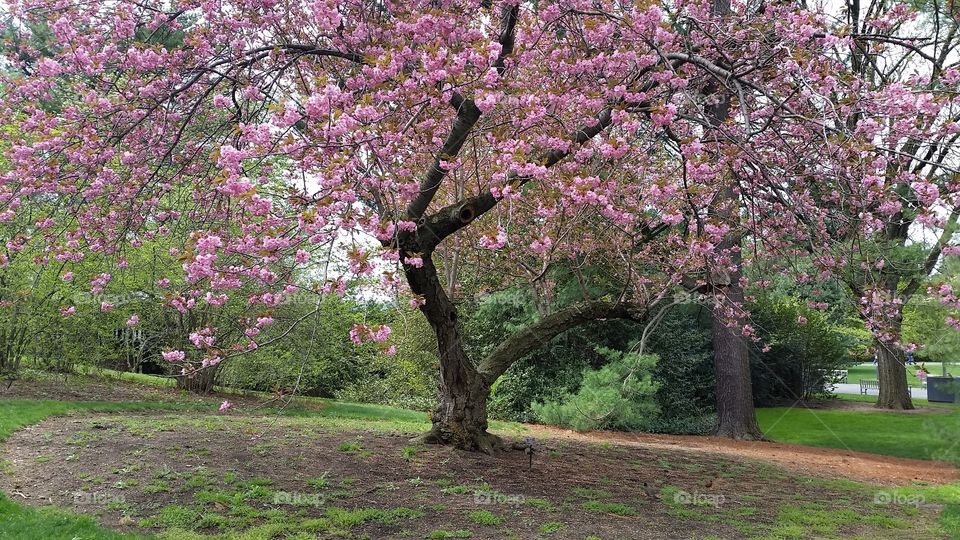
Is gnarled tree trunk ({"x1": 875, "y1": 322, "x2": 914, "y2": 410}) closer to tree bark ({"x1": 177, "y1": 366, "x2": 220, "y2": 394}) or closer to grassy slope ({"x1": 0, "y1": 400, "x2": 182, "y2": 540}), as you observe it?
tree bark ({"x1": 177, "y1": 366, "x2": 220, "y2": 394})

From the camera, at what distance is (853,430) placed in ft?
38.1

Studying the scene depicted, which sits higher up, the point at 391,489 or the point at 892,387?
the point at 892,387

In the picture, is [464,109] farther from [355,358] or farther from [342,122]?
[355,358]

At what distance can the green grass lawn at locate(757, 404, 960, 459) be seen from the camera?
34.1 feet

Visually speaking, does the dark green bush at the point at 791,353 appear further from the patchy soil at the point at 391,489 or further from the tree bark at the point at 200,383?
the tree bark at the point at 200,383

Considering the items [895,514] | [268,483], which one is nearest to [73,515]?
[268,483]

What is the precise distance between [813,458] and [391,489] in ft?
22.9

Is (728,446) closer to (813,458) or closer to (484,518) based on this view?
(813,458)

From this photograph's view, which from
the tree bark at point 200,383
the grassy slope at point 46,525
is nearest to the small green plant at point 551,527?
the grassy slope at point 46,525

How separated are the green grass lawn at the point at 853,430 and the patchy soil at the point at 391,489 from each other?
14.2 ft

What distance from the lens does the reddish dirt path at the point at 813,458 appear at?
7.79m

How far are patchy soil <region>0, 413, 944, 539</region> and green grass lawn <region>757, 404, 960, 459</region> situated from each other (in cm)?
432

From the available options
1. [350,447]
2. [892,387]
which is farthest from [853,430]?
[350,447]

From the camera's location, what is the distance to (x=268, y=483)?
4.96 m
